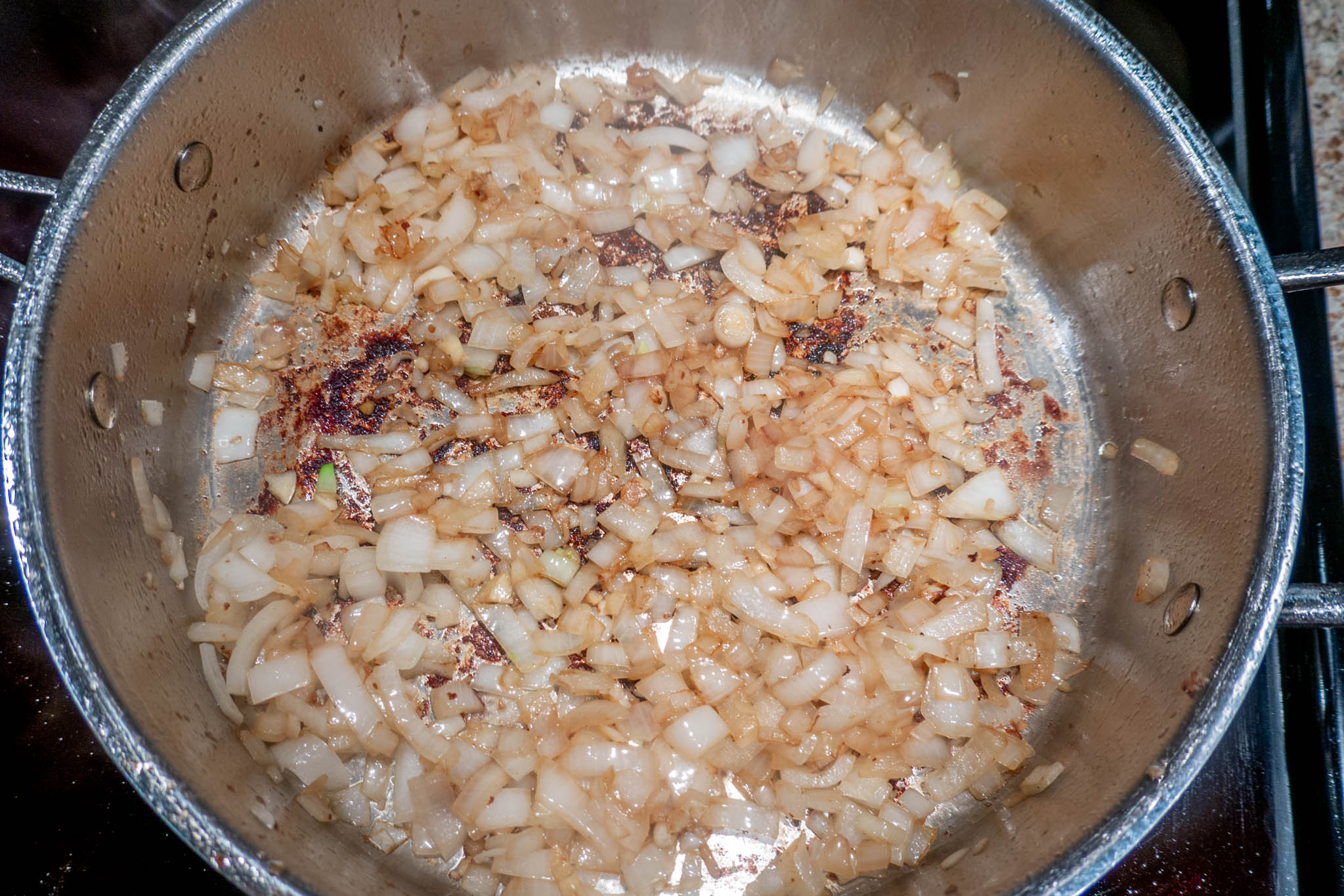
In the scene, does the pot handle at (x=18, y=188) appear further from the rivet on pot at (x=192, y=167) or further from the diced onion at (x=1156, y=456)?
the diced onion at (x=1156, y=456)

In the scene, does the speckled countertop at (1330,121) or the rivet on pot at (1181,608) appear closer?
the rivet on pot at (1181,608)

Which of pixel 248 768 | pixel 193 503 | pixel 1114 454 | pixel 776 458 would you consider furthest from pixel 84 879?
pixel 1114 454

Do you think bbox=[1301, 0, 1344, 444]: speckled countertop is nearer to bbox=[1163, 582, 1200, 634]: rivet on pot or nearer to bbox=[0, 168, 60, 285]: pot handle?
bbox=[1163, 582, 1200, 634]: rivet on pot

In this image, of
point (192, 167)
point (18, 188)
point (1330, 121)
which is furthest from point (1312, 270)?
point (18, 188)

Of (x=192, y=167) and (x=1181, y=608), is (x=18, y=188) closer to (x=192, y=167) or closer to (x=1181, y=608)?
(x=192, y=167)

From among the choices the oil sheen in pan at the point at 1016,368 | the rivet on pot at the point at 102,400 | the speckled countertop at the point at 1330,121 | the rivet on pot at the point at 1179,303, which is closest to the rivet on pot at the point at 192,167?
the oil sheen in pan at the point at 1016,368

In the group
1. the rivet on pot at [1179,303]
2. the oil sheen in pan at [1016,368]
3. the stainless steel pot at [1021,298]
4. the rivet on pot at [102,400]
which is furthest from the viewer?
the oil sheen in pan at [1016,368]
